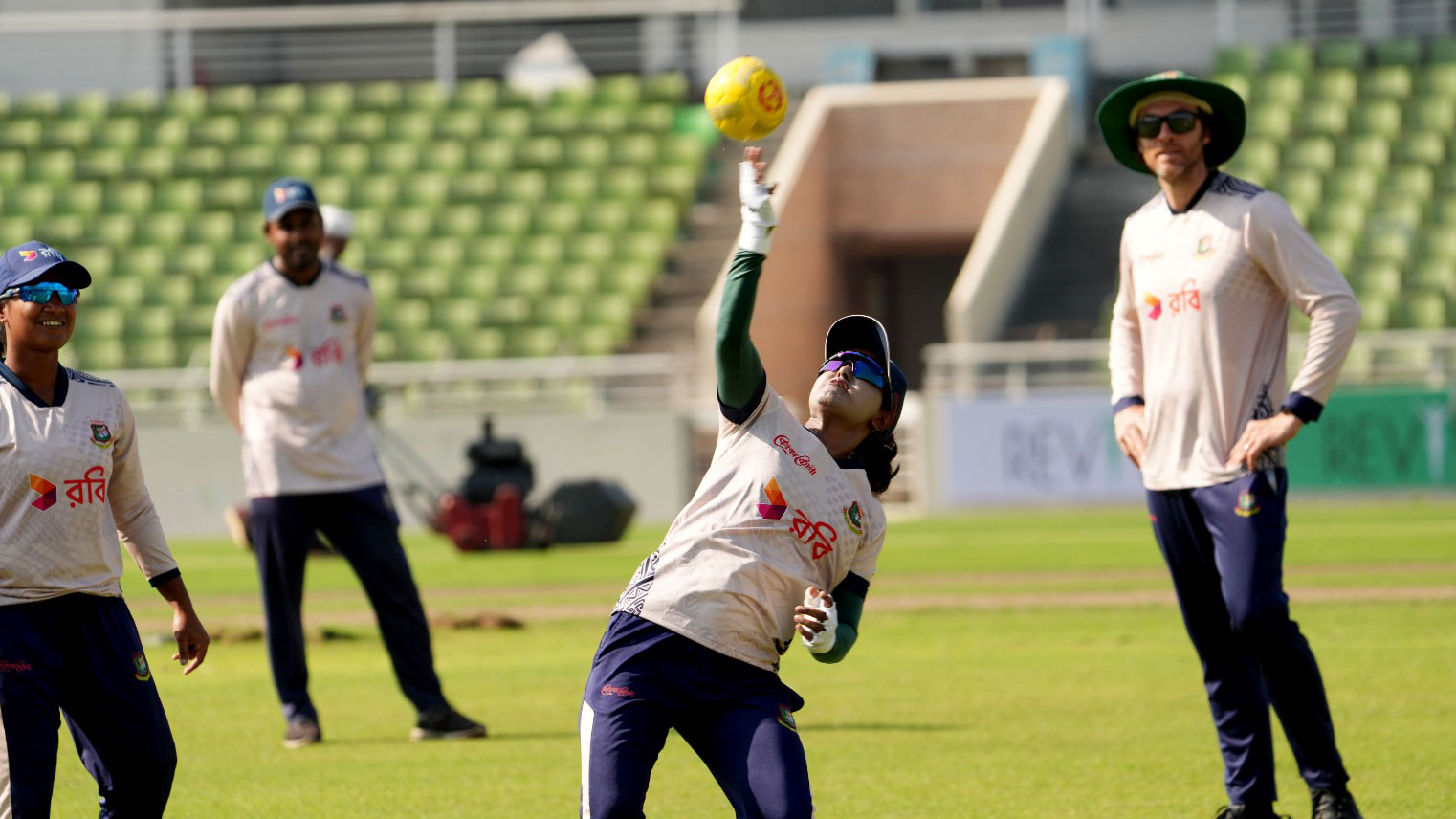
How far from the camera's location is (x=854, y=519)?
5.33m

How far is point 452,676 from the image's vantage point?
1115 centimetres

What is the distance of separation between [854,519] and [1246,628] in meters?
1.68

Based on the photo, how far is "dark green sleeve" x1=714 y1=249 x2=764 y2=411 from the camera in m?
4.95

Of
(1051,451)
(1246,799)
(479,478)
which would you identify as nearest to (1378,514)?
(1051,451)

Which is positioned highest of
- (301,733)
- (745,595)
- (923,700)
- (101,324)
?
(745,595)

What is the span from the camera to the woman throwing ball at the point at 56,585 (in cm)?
545

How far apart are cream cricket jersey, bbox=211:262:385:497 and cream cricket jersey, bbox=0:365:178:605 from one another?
11.1ft

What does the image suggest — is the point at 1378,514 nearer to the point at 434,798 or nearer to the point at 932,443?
the point at 932,443

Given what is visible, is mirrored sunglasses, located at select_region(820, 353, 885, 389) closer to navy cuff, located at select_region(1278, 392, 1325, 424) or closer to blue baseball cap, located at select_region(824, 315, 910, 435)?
blue baseball cap, located at select_region(824, 315, 910, 435)

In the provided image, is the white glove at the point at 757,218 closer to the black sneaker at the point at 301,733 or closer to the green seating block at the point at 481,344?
the black sneaker at the point at 301,733

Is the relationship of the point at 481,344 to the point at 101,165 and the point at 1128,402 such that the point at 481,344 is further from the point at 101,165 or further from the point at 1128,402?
the point at 1128,402

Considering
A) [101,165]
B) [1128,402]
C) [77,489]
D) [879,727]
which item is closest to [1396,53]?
[101,165]

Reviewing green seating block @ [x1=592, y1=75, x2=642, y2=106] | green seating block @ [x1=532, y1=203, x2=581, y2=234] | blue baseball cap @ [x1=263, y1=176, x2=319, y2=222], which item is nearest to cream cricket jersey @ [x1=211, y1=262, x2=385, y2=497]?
blue baseball cap @ [x1=263, y1=176, x2=319, y2=222]

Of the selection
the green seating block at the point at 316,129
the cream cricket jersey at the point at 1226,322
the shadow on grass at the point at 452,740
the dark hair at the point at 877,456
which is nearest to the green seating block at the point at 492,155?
the green seating block at the point at 316,129
